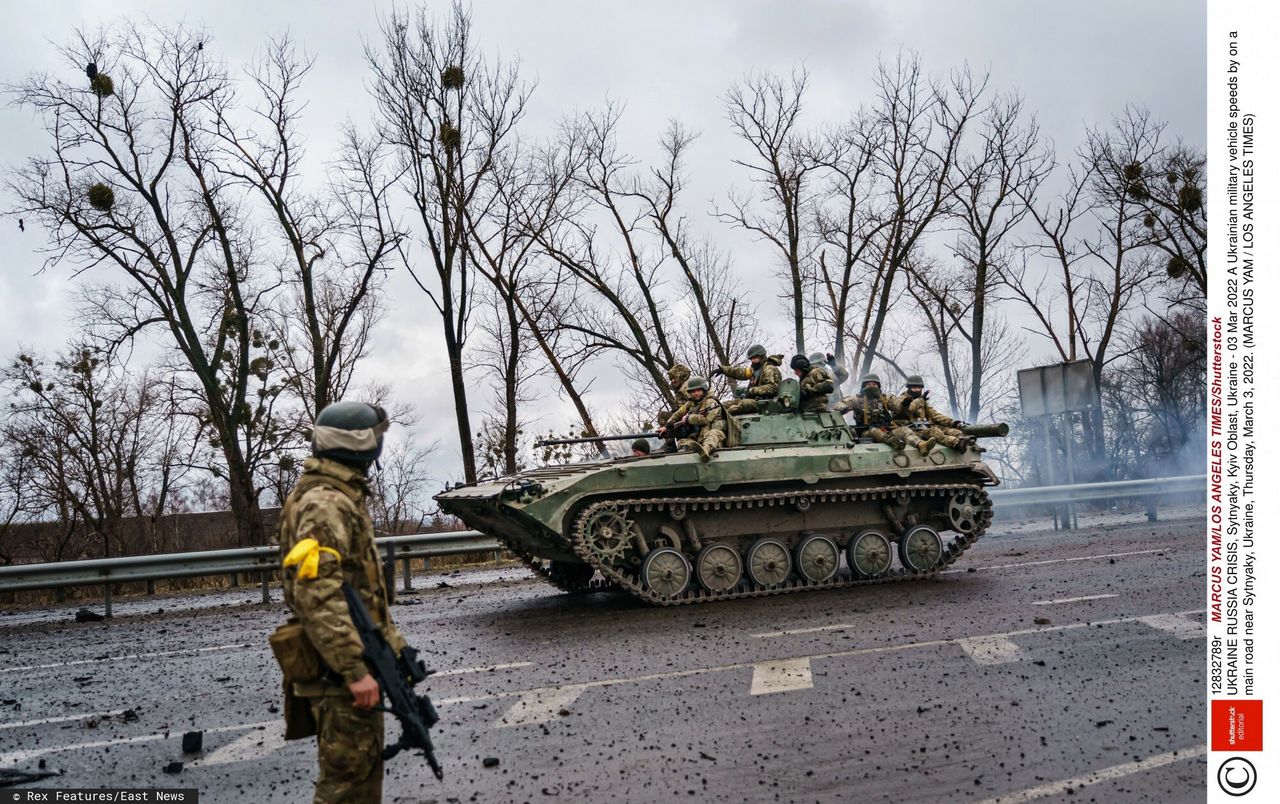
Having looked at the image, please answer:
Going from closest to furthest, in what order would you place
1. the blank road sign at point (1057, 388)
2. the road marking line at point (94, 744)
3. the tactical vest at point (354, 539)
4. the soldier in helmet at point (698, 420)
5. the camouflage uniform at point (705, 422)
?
1. the tactical vest at point (354, 539)
2. the road marking line at point (94, 744)
3. the camouflage uniform at point (705, 422)
4. the soldier in helmet at point (698, 420)
5. the blank road sign at point (1057, 388)

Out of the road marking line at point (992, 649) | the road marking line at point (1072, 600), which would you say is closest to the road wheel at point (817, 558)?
the road marking line at point (1072, 600)

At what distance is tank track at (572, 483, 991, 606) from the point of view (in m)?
11.7

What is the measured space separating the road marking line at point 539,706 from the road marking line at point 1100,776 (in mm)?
3027

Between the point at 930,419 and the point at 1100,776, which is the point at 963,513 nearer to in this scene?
the point at 930,419

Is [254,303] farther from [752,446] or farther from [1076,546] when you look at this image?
[1076,546]

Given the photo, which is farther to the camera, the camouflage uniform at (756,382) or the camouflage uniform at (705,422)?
the camouflage uniform at (756,382)

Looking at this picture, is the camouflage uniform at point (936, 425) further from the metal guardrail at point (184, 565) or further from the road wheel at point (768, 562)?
the metal guardrail at point (184, 565)

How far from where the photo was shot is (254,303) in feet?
72.2

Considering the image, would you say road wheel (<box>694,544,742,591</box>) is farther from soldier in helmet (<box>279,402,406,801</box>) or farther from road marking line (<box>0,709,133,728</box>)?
soldier in helmet (<box>279,402,406,801</box>)

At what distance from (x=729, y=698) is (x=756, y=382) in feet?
23.2

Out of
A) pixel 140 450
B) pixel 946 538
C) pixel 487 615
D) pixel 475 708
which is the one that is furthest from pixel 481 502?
pixel 140 450

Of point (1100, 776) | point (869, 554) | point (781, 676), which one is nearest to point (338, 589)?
point (1100, 776)

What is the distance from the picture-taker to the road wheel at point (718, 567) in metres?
12.3

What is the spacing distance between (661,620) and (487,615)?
2.23m
